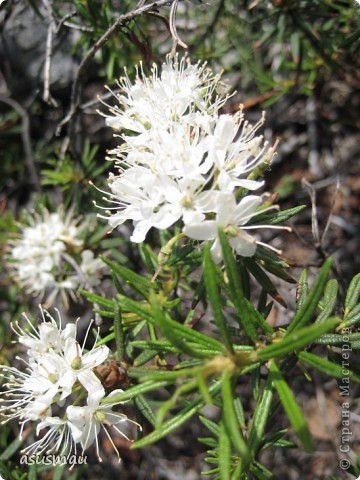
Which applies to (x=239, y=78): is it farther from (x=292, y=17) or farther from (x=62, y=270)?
(x=62, y=270)

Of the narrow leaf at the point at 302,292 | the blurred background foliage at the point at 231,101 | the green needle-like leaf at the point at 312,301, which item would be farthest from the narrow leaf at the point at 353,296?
the blurred background foliage at the point at 231,101

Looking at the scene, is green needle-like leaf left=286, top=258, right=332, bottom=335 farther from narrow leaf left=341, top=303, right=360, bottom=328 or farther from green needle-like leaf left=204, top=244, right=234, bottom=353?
narrow leaf left=341, top=303, right=360, bottom=328

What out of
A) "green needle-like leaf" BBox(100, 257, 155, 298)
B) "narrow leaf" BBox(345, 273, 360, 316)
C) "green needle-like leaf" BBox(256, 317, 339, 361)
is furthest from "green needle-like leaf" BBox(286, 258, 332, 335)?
"green needle-like leaf" BBox(100, 257, 155, 298)

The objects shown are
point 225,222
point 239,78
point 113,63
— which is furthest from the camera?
point 239,78

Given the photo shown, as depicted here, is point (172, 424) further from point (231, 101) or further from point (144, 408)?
point (231, 101)

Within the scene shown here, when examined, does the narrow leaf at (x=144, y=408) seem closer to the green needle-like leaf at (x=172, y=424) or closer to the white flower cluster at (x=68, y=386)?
the white flower cluster at (x=68, y=386)

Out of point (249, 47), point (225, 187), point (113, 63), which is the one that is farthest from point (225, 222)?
point (249, 47)
